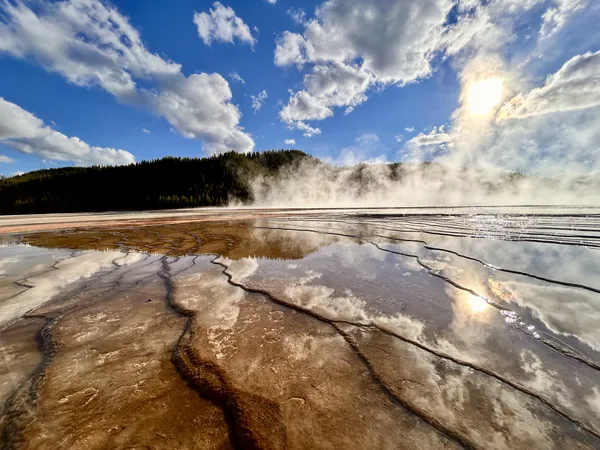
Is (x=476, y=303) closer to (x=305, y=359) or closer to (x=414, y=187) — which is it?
(x=305, y=359)

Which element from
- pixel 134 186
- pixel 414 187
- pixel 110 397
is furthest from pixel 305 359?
pixel 134 186

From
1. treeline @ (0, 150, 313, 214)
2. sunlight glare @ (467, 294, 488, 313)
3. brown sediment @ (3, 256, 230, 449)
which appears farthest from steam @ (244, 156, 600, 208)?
brown sediment @ (3, 256, 230, 449)

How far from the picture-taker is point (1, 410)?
1474 mm

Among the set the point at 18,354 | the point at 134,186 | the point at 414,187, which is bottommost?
the point at 18,354

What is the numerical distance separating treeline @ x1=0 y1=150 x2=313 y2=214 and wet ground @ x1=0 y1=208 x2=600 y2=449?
5781 cm

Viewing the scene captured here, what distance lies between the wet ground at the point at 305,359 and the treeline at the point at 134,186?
57810 mm

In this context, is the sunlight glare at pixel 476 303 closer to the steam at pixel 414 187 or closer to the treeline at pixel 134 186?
the steam at pixel 414 187

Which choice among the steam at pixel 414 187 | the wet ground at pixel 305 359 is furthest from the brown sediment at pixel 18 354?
the steam at pixel 414 187

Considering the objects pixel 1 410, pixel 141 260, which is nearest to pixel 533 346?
pixel 1 410

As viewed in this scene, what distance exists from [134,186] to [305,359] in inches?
3469

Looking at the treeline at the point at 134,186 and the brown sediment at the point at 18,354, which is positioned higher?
the treeline at the point at 134,186

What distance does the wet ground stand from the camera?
1353 mm

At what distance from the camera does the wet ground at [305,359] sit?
53.2 inches

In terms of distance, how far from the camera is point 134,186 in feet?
240
